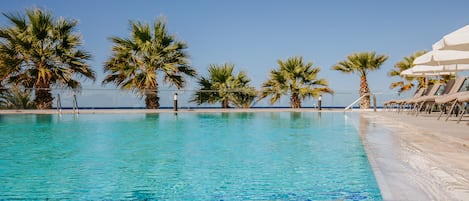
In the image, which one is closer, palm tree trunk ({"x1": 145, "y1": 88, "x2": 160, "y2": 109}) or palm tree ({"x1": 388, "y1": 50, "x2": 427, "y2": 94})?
palm tree trunk ({"x1": 145, "y1": 88, "x2": 160, "y2": 109})

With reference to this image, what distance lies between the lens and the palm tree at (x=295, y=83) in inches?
810

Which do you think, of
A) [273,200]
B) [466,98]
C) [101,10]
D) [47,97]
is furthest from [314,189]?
[101,10]

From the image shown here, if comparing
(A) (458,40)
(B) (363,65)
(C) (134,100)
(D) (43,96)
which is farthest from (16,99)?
(A) (458,40)

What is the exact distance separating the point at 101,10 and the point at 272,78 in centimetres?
1031

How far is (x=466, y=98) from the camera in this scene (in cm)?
677

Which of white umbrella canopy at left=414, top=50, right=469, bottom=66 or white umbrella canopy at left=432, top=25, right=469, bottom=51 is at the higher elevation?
white umbrella canopy at left=414, top=50, right=469, bottom=66

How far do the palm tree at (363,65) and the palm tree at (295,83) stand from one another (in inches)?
73.8

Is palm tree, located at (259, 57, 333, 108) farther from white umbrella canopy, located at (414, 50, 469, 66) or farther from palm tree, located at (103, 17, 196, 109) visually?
white umbrella canopy, located at (414, 50, 469, 66)

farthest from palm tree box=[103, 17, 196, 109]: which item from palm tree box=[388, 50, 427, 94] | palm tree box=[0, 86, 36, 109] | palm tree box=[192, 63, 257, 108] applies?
palm tree box=[388, 50, 427, 94]

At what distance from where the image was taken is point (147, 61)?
18.8 m

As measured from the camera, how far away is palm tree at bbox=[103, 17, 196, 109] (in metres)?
18.6

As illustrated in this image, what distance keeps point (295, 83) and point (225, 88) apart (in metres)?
3.40

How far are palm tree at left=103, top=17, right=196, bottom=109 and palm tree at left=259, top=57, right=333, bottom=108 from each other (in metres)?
4.29

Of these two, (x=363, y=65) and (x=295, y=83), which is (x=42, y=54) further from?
(x=363, y=65)
